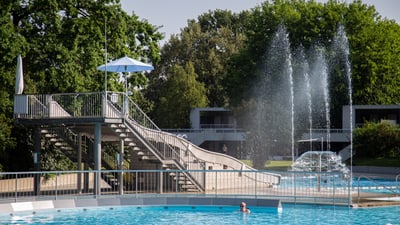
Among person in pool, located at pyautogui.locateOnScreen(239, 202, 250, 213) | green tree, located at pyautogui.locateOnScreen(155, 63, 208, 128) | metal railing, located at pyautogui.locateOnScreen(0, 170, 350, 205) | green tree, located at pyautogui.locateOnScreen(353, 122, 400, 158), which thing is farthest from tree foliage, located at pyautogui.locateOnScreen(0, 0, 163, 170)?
green tree, located at pyautogui.locateOnScreen(155, 63, 208, 128)

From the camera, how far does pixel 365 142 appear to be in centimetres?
6066

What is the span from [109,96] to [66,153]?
4423 mm

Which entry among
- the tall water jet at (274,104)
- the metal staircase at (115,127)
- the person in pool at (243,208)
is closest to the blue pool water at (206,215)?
the person in pool at (243,208)

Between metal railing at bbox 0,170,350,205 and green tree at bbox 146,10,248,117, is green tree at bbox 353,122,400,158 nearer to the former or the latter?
metal railing at bbox 0,170,350,205

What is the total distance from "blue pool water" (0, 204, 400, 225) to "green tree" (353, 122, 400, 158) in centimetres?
3154

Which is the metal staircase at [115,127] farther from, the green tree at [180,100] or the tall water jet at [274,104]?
the green tree at [180,100]

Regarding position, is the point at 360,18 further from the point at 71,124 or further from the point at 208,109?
the point at 71,124

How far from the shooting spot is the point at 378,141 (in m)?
59.8

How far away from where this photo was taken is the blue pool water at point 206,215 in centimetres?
2506

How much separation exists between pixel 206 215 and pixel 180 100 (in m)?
62.0

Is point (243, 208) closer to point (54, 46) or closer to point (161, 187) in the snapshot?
point (161, 187)

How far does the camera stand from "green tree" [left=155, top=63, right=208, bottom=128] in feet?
291

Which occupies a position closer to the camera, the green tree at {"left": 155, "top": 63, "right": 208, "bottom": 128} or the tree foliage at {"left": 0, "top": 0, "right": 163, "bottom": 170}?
the tree foliage at {"left": 0, "top": 0, "right": 163, "bottom": 170}

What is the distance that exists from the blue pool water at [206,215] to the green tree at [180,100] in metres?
59.5
